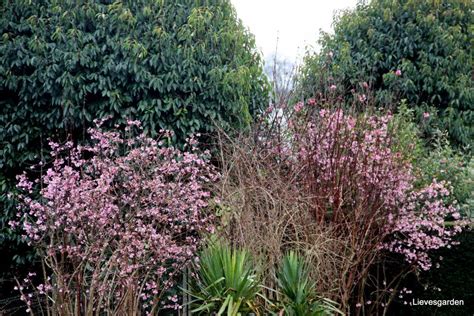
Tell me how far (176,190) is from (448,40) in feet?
18.1

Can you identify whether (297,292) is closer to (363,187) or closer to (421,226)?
(363,187)

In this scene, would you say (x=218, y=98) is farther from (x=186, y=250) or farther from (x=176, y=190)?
(x=186, y=250)

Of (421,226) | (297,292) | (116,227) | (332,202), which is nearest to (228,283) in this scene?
(297,292)

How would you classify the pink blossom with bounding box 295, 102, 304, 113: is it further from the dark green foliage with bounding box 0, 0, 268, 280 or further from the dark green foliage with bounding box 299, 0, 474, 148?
the dark green foliage with bounding box 299, 0, 474, 148

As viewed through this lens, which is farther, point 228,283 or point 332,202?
point 332,202

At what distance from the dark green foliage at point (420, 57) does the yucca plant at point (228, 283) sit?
4148 mm

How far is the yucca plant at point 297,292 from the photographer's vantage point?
4.74 meters

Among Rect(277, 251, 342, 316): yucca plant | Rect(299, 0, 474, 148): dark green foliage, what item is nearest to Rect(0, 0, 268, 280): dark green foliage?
Rect(277, 251, 342, 316): yucca plant

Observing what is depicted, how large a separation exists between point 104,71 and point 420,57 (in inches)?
201

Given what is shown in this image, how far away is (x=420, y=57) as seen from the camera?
8703 mm

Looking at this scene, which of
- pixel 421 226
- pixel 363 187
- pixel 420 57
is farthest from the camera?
pixel 420 57

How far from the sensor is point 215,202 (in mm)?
5438

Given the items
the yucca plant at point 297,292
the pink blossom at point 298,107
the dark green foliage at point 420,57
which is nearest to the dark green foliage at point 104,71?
the pink blossom at point 298,107

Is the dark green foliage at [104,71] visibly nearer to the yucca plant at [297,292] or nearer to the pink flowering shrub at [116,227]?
the pink flowering shrub at [116,227]
